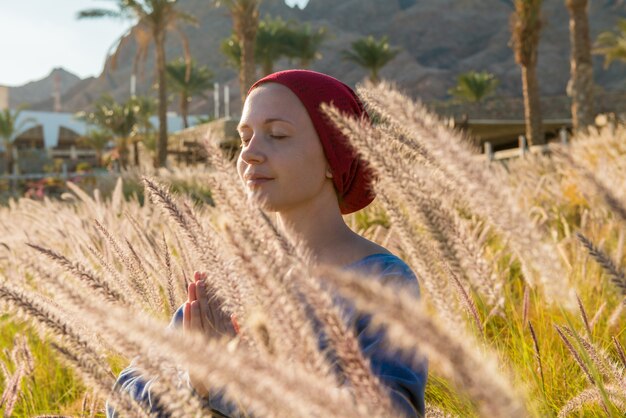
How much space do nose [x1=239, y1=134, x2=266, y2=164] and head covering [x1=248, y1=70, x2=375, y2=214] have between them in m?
0.16

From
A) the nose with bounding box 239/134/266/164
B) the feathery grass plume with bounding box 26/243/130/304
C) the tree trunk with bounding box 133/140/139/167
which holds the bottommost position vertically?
the tree trunk with bounding box 133/140/139/167

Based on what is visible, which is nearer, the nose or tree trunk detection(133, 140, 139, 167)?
the nose

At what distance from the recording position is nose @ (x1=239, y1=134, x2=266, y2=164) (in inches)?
64.3

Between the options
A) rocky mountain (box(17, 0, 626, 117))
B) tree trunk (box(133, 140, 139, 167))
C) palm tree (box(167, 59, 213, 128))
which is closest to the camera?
tree trunk (box(133, 140, 139, 167))

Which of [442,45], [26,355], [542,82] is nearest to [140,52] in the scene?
[26,355]

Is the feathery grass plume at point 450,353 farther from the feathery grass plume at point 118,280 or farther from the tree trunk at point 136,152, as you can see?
the tree trunk at point 136,152

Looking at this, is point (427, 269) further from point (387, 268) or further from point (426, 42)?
point (426, 42)

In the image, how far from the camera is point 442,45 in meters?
106

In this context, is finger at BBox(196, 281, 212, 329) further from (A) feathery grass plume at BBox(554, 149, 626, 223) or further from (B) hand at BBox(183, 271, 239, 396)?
(A) feathery grass plume at BBox(554, 149, 626, 223)

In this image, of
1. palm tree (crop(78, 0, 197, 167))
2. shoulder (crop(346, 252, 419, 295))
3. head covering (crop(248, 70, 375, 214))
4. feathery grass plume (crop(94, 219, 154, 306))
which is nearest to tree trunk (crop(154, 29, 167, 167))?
palm tree (crop(78, 0, 197, 167))

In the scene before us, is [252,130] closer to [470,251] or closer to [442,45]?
[470,251]

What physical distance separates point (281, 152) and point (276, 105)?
0.45ft

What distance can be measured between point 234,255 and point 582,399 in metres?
1.00

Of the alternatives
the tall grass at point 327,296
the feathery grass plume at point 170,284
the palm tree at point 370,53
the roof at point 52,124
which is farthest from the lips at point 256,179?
the roof at point 52,124
